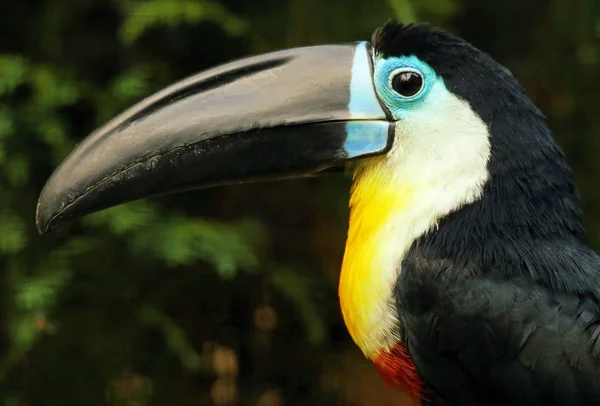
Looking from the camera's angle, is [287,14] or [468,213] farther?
[287,14]

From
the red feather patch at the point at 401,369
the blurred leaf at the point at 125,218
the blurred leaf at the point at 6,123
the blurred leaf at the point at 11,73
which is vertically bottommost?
Result: the red feather patch at the point at 401,369

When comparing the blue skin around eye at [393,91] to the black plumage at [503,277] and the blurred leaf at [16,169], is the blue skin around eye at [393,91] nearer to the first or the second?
the black plumage at [503,277]

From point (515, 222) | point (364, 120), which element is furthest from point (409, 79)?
point (515, 222)

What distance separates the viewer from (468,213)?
141 cm

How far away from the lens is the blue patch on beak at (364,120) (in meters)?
1.46

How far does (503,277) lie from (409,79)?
391mm

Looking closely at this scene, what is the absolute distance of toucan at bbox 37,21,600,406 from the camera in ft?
4.35

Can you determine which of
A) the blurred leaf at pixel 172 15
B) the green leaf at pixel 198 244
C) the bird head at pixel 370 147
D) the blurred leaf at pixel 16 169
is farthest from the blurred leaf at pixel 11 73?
the bird head at pixel 370 147

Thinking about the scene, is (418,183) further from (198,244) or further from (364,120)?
(198,244)

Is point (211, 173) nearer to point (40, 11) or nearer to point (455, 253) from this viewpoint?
point (455, 253)

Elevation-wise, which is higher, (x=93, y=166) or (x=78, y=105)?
(x=78, y=105)

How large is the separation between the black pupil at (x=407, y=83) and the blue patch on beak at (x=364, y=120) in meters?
0.05

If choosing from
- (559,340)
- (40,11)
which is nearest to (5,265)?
(40,11)

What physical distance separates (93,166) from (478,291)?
730mm
